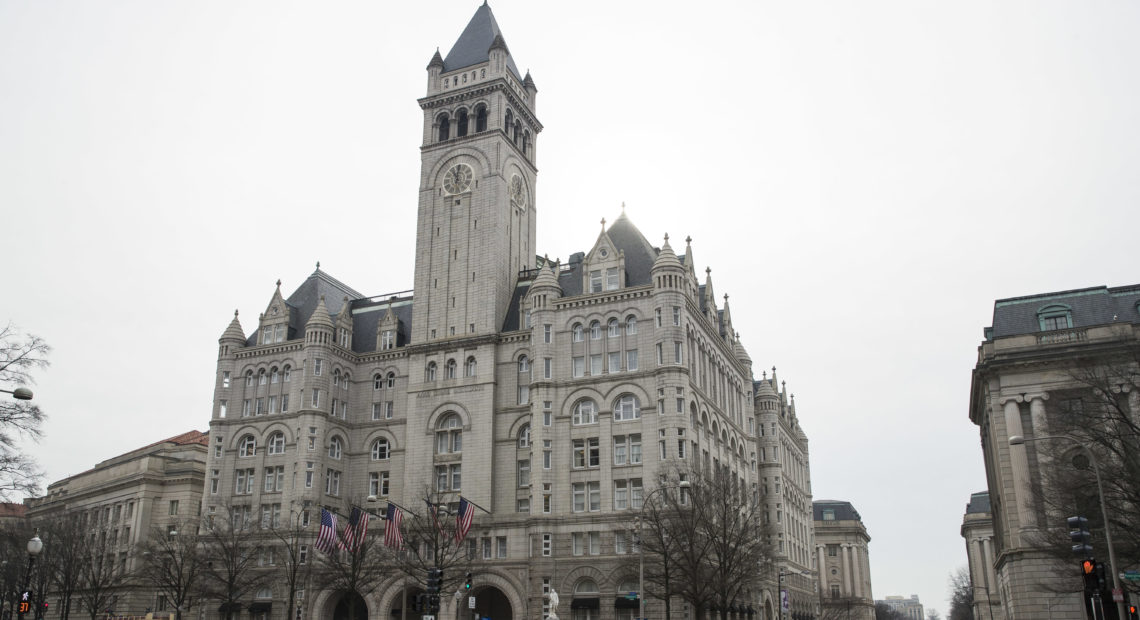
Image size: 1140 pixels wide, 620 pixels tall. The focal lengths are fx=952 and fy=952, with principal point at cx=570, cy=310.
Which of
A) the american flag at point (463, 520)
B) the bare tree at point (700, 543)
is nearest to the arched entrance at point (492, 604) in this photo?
the american flag at point (463, 520)

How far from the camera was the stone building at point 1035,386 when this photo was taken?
55.8 m

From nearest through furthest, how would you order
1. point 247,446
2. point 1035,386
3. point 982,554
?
point 1035,386 < point 247,446 < point 982,554

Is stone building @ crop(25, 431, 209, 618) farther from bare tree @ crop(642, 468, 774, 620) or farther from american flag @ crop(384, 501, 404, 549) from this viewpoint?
bare tree @ crop(642, 468, 774, 620)

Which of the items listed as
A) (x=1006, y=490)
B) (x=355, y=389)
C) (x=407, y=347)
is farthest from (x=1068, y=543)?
(x=355, y=389)

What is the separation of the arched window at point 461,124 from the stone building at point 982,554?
87732 mm

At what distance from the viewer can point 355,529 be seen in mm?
60719

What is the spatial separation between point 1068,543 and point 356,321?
70.3 m

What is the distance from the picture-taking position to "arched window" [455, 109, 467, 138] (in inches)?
3708

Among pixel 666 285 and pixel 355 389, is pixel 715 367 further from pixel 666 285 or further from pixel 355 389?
pixel 355 389

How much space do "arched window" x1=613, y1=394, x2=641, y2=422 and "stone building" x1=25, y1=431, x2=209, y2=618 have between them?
46.2 meters

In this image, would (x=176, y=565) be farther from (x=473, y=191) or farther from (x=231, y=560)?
(x=473, y=191)

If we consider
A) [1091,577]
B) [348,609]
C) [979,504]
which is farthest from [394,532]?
[979,504]

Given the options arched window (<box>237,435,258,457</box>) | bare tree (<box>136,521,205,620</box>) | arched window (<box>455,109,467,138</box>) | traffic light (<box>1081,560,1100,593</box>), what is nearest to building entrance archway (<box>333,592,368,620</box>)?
bare tree (<box>136,521,205,620</box>)

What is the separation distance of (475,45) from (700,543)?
5816 cm
